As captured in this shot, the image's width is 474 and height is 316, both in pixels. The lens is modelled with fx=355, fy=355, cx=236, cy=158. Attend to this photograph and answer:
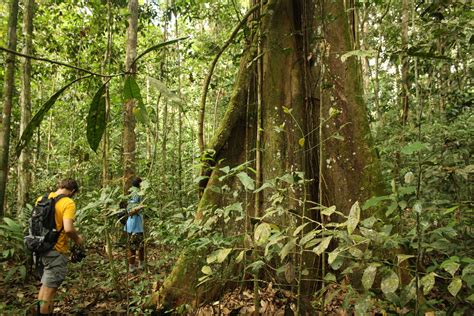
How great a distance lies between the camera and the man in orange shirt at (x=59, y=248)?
340 centimetres

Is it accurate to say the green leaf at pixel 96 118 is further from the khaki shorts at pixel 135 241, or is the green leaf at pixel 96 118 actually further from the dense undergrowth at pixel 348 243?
the khaki shorts at pixel 135 241

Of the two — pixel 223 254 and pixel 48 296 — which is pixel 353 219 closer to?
pixel 223 254

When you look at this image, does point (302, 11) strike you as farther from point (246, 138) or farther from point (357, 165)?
point (357, 165)

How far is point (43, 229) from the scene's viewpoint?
3432 mm

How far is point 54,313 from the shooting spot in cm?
363

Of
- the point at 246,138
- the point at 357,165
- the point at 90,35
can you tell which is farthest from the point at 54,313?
the point at 90,35

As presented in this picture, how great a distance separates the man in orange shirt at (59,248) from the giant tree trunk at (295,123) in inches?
44.0

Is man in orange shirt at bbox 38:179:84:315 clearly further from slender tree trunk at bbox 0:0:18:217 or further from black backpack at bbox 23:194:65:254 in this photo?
slender tree trunk at bbox 0:0:18:217

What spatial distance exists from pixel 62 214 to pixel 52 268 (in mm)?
540

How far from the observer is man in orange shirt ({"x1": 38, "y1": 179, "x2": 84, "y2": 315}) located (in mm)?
3404

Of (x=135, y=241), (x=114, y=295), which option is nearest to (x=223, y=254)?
(x=114, y=295)

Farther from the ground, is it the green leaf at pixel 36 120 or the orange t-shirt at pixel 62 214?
the green leaf at pixel 36 120

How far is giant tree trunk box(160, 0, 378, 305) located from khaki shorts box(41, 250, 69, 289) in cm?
116

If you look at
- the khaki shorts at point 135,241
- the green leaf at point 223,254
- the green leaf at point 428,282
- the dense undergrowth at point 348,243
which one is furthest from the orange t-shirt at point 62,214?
the green leaf at point 428,282
